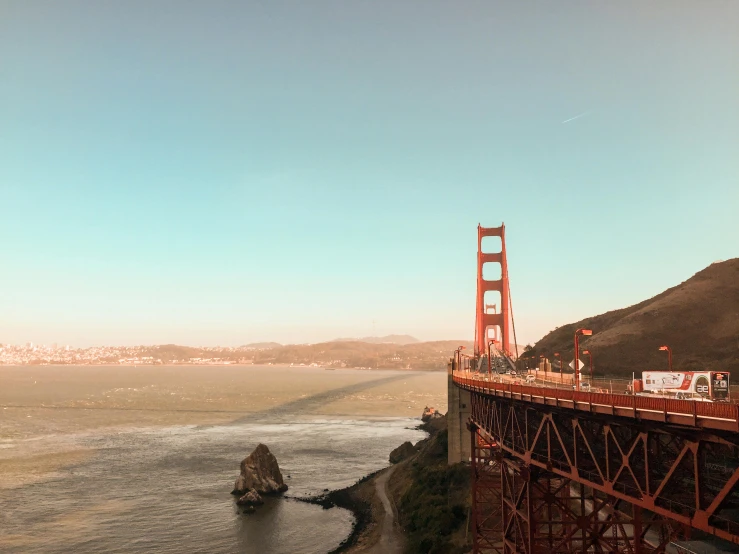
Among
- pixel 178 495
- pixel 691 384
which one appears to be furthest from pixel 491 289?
pixel 691 384

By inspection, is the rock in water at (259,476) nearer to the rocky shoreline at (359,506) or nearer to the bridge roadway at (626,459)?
the rocky shoreline at (359,506)

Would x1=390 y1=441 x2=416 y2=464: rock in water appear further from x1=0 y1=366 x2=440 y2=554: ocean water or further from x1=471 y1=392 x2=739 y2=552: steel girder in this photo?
x1=471 y1=392 x2=739 y2=552: steel girder

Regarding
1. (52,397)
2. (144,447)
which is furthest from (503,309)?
(52,397)

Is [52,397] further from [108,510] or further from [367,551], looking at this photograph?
[367,551]

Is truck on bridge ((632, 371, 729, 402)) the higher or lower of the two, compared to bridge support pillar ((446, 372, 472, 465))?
higher

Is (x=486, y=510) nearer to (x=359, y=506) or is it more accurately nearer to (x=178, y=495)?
(x=359, y=506)

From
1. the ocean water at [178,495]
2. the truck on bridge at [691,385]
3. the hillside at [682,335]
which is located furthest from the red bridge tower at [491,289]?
the truck on bridge at [691,385]

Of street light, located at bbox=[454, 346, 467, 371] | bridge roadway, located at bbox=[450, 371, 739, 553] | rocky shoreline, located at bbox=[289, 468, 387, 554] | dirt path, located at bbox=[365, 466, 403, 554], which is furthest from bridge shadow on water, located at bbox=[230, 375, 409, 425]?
bridge roadway, located at bbox=[450, 371, 739, 553]
